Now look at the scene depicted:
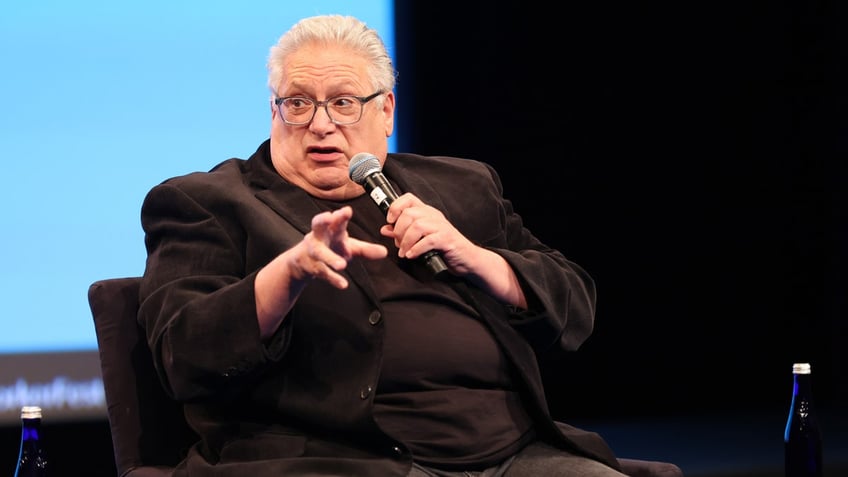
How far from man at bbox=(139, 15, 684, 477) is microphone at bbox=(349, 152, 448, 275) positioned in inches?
0.8

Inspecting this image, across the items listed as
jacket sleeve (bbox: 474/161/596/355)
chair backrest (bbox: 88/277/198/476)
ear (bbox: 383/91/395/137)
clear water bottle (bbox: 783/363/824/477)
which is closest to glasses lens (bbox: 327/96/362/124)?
ear (bbox: 383/91/395/137)

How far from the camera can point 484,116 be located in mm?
4676

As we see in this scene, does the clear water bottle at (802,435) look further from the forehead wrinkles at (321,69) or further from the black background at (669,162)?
the black background at (669,162)

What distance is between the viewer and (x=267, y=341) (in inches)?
76.6

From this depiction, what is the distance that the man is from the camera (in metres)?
1.91

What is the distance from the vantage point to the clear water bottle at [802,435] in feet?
8.62

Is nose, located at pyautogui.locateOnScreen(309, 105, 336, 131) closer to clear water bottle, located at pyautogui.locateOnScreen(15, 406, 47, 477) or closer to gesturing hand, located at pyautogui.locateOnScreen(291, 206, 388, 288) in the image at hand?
gesturing hand, located at pyautogui.locateOnScreen(291, 206, 388, 288)

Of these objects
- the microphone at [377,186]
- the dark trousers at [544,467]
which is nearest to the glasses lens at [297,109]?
the microphone at [377,186]

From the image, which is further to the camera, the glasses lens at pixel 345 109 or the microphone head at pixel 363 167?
the glasses lens at pixel 345 109

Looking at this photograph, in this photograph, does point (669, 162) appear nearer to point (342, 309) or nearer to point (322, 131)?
point (322, 131)

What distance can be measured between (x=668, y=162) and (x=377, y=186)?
3.33 m

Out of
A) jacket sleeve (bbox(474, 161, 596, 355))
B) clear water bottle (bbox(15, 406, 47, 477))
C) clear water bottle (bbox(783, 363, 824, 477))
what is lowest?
clear water bottle (bbox(783, 363, 824, 477))

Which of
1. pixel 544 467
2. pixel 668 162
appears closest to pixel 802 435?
pixel 544 467

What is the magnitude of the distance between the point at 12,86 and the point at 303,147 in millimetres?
1803
